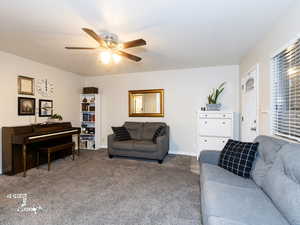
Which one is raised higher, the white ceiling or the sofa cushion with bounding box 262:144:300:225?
the white ceiling

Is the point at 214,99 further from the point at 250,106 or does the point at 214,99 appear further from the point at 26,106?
the point at 26,106

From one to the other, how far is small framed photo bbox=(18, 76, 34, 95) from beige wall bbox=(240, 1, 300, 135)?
4425mm

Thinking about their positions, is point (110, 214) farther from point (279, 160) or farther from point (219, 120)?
point (219, 120)

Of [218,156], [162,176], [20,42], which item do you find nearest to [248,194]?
[218,156]

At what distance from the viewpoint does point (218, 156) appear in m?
2.33

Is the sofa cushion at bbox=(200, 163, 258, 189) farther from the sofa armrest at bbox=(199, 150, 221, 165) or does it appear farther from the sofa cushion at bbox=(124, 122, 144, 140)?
the sofa cushion at bbox=(124, 122, 144, 140)

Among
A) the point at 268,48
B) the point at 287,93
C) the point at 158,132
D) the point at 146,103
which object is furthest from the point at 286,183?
the point at 146,103

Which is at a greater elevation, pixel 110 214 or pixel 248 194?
pixel 248 194

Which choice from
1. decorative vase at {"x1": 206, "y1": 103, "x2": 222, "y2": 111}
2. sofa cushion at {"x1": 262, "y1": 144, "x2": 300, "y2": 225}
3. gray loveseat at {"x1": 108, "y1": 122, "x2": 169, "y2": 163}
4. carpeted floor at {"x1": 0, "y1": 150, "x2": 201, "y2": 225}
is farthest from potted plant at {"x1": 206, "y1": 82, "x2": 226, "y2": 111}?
sofa cushion at {"x1": 262, "y1": 144, "x2": 300, "y2": 225}

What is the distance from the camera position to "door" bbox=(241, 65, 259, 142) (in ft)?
8.77

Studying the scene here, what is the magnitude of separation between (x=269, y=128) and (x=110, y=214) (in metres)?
2.30

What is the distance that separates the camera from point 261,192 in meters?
1.48

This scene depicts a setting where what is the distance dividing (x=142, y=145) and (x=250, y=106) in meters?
2.27

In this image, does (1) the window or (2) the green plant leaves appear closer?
(1) the window
